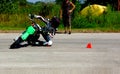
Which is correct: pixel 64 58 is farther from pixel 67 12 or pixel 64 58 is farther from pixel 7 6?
pixel 7 6

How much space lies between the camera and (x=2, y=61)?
1234cm

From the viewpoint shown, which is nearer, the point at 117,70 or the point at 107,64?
the point at 117,70

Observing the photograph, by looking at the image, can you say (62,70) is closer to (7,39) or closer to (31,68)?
(31,68)

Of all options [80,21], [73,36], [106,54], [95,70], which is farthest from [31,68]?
[80,21]

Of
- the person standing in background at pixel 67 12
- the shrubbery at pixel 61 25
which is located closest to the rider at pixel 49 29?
the person standing in background at pixel 67 12

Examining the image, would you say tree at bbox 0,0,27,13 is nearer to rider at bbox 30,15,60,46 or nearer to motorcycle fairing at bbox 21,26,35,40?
rider at bbox 30,15,60,46

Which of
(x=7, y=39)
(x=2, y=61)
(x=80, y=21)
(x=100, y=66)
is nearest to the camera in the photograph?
(x=100, y=66)

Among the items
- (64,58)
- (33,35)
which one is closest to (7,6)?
(33,35)

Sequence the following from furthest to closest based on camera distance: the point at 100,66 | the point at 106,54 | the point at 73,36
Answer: the point at 73,36 < the point at 106,54 < the point at 100,66

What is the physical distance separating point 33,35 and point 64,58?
2959mm

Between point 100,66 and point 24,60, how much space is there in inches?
86.5

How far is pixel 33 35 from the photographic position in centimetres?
1563

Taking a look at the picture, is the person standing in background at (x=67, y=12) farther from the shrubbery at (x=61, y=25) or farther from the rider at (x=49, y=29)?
the rider at (x=49, y=29)

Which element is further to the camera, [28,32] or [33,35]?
[33,35]
